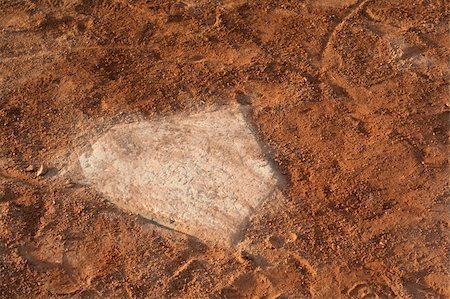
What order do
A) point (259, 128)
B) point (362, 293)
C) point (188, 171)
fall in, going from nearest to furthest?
1. point (362, 293)
2. point (188, 171)
3. point (259, 128)

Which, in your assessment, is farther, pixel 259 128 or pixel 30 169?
pixel 259 128

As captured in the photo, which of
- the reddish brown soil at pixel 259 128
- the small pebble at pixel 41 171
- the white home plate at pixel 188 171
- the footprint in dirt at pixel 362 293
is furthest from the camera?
the small pebble at pixel 41 171

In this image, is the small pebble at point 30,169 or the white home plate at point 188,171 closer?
the white home plate at point 188,171

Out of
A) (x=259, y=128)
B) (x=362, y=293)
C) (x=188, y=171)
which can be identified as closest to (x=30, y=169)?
(x=188, y=171)

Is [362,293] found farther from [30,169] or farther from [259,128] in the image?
[30,169]

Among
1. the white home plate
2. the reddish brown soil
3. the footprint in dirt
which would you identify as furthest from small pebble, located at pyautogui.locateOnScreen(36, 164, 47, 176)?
the footprint in dirt

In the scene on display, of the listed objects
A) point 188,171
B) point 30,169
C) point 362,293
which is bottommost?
point 30,169

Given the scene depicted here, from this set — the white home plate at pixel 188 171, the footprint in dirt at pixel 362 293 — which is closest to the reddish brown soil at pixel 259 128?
the footprint in dirt at pixel 362 293

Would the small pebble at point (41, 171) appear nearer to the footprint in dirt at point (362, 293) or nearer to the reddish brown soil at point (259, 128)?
the reddish brown soil at point (259, 128)
